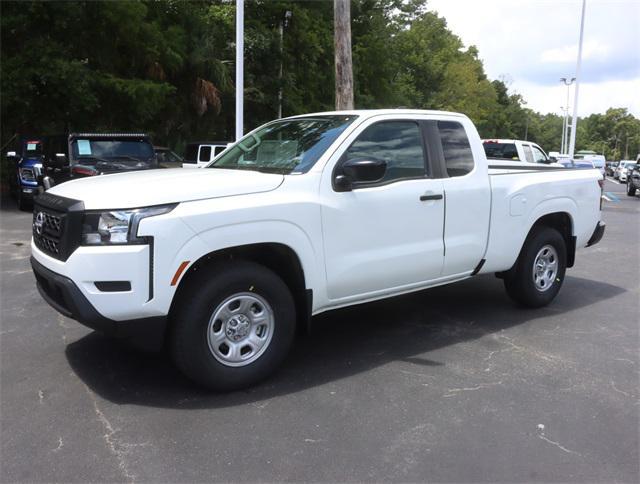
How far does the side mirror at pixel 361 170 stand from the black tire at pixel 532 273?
7.36ft

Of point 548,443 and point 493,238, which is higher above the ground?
point 493,238

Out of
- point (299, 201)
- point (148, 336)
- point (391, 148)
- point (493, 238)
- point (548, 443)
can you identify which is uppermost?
point (391, 148)

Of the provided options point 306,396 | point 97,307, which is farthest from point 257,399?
point 97,307

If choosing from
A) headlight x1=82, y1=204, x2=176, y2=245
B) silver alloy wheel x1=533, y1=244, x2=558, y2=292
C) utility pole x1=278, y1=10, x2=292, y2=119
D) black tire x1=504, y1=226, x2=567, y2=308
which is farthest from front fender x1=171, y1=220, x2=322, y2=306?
utility pole x1=278, y1=10, x2=292, y2=119

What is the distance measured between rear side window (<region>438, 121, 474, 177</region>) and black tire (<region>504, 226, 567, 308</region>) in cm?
120

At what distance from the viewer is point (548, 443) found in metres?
3.32

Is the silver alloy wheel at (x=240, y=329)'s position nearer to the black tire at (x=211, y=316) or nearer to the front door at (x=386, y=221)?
the black tire at (x=211, y=316)

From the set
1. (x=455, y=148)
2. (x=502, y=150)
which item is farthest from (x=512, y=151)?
(x=455, y=148)

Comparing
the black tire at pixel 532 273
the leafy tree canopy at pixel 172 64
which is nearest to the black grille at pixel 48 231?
the black tire at pixel 532 273

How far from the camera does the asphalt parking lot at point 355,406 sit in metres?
3.07

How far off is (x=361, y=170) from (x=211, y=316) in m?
1.41

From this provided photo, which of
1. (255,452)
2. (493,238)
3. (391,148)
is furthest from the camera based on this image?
(493,238)

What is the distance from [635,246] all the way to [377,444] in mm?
8758

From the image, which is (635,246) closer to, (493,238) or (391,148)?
(493,238)
